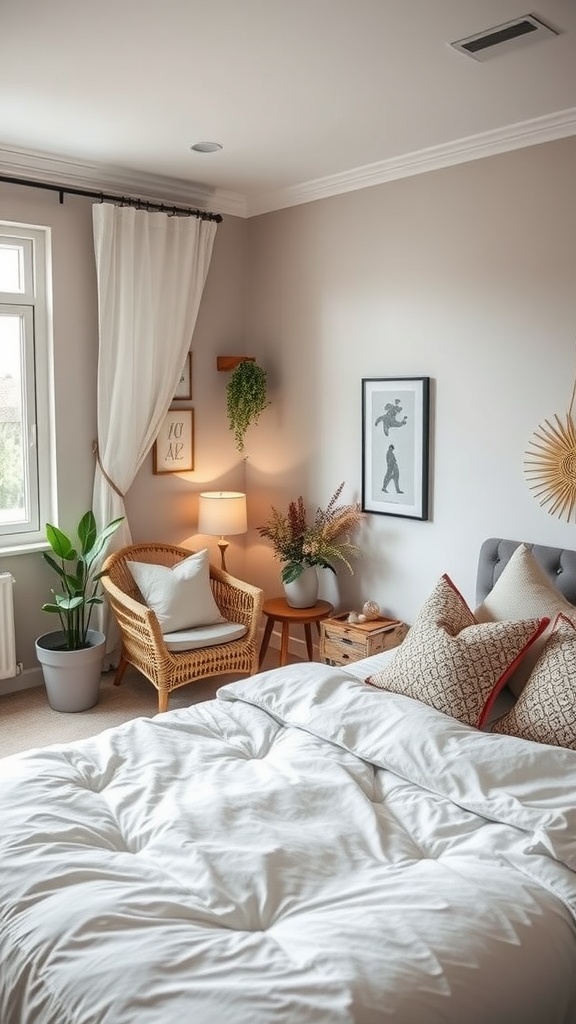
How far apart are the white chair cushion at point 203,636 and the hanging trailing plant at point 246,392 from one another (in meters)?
1.25

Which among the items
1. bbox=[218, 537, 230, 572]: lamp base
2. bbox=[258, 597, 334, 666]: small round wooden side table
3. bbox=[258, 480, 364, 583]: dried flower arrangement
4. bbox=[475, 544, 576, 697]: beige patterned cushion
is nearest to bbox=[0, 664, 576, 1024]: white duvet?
bbox=[475, 544, 576, 697]: beige patterned cushion

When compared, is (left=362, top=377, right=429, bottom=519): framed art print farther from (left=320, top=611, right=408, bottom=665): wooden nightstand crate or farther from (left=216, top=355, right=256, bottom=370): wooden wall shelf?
(left=216, top=355, right=256, bottom=370): wooden wall shelf

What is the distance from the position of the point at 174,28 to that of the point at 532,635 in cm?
212

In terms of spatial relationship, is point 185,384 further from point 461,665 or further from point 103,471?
point 461,665

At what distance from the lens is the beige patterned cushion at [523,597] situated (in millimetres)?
2916

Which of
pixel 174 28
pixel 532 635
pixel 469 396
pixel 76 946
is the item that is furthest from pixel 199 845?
pixel 469 396

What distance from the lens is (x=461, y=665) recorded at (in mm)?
2533

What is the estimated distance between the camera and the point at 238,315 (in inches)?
195

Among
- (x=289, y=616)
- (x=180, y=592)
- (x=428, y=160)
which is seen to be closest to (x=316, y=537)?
(x=289, y=616)

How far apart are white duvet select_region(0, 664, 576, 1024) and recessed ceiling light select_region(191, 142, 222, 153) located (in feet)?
8.38

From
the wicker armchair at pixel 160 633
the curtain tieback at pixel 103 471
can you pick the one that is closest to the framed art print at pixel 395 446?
the wicker armchair at pixel 160 633

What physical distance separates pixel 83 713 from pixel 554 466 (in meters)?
2.47

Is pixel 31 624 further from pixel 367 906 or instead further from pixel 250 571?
pixel 367 906

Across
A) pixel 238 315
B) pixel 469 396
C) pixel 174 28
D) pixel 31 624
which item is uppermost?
pixel 174 28
